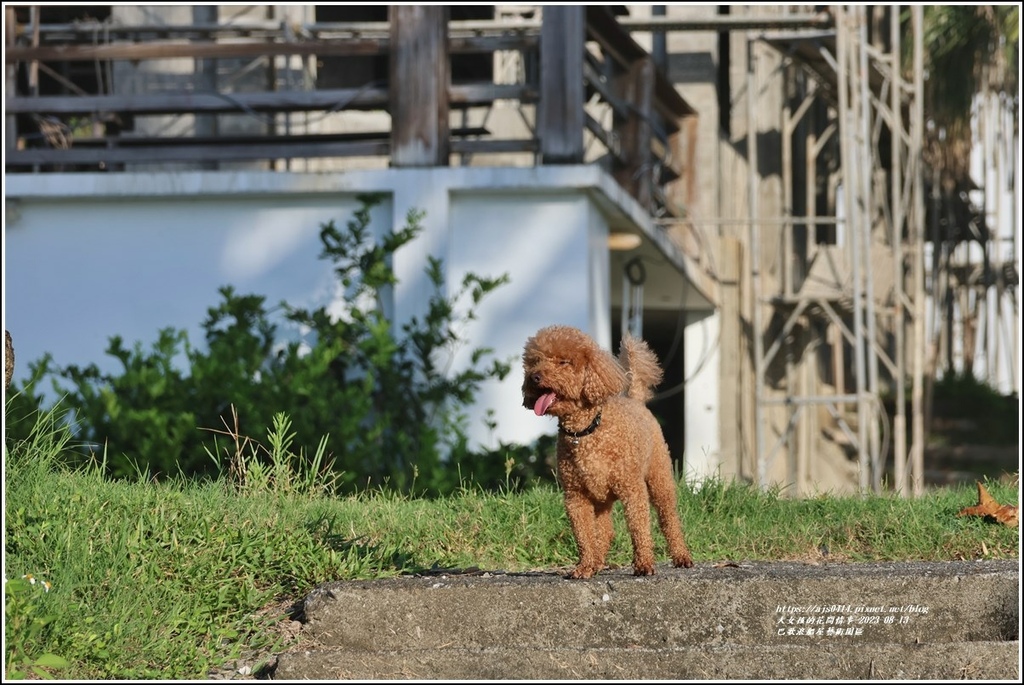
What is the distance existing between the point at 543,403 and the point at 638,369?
2.81 feet

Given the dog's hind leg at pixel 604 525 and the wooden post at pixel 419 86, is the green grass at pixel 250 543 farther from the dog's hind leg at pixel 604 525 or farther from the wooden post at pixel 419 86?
the wooden post at pixel 419 86

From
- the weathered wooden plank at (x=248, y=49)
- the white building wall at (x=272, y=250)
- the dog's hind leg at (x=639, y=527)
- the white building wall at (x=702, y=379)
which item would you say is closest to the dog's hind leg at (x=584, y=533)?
the dog's hind leg at (x=639, y=527)

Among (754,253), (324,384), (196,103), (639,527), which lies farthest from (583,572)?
(754,253)

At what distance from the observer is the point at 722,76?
16422 millimetres

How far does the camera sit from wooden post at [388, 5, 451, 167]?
9.85 m

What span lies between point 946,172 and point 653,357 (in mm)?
17070

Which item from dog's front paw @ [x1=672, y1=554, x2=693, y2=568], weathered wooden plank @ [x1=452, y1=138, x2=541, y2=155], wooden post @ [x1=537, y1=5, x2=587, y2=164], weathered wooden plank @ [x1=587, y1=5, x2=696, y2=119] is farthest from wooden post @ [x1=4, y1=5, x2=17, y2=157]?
dog's front paw @ [x1=672, y1=554, x2=693, y2=568]

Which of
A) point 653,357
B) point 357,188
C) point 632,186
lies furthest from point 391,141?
point 653,357

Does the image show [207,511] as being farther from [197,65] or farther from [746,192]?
[746,192]

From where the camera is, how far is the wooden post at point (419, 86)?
9.85 metres

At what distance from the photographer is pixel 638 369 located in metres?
5.81

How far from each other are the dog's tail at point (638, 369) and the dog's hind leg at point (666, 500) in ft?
0.93

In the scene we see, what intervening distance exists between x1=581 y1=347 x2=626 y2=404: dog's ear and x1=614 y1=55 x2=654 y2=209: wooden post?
6760 mm

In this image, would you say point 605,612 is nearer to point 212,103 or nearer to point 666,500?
point 666,500
